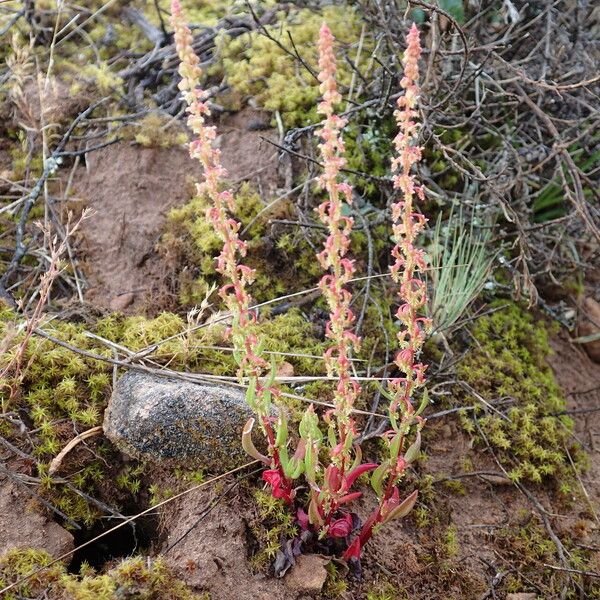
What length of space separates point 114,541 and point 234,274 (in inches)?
56.6

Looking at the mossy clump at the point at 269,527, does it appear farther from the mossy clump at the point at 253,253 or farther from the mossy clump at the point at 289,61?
the mossy clump at the point at 289,61

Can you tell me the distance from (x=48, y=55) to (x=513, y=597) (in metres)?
4.25

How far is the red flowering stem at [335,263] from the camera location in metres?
1.82

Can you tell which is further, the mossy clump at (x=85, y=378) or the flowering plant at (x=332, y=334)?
the mossy clump at (x=85, y=378)

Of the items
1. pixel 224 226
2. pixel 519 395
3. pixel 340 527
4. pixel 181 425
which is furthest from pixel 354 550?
pixel 519 395

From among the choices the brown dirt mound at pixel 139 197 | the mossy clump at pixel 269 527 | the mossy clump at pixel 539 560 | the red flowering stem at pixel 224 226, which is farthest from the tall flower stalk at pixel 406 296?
the brown dirt mound at pixel 139 197

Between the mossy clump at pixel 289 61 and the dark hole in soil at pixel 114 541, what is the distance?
2.45m

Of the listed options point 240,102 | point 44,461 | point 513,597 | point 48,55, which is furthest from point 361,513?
point 48,55

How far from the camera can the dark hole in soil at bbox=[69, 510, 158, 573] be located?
270 centimetres

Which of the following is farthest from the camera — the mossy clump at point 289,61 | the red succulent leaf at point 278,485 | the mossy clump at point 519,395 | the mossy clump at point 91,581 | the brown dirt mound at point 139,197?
the mossy clump at point 289,61

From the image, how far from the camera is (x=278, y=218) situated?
374cm

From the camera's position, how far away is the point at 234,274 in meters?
2.11

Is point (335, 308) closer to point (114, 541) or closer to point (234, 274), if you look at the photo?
point (234, 274)

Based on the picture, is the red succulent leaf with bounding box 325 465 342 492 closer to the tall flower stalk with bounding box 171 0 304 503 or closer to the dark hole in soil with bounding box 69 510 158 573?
the tall flower stalk with bounding box 171 0 304 503
